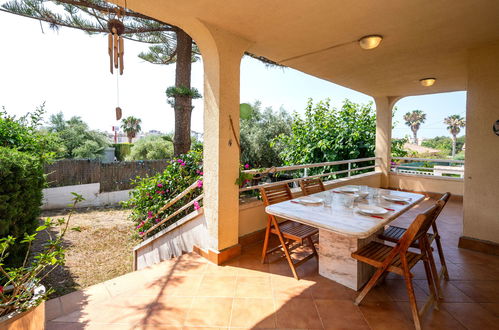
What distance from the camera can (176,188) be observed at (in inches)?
143

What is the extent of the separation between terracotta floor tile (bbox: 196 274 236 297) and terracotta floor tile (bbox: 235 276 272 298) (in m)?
0.05

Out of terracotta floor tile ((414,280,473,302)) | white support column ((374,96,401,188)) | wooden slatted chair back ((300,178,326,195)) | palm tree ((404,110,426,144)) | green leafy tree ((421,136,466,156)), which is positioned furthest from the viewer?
palm tree ((404,110,426,144))

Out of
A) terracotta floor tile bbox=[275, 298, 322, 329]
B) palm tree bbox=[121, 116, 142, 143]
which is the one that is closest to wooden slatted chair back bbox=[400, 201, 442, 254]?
terracotta floor tile bbox=[275, 298, 322, 329]

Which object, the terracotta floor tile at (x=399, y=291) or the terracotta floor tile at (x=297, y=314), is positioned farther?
the terracotta floor tile at (x=399, y=291)

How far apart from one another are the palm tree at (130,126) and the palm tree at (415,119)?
32011mm

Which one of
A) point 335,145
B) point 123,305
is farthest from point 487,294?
point 335,145

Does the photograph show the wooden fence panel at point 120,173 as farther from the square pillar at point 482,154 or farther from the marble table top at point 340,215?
the square pillar at point 482,154

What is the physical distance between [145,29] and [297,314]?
612 cm

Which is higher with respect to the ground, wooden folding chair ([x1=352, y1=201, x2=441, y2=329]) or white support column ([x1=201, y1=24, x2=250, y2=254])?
white support column ([x1=201, y1=24, x2=250, y2=254])

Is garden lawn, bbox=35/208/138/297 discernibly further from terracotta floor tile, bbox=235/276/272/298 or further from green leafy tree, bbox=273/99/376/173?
green leafy tree, bbox=273/99/376/173

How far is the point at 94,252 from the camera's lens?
15.0 feet

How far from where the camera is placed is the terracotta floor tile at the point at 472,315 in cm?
163

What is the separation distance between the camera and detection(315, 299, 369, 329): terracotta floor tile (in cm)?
163

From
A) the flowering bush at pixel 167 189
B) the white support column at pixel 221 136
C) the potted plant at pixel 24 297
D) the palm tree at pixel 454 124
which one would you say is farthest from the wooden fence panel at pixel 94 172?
the palm tree at pixel 454 124
